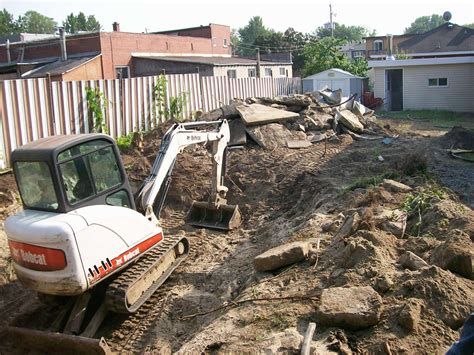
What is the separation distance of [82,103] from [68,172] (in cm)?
775

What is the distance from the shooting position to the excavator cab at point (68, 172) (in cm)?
604

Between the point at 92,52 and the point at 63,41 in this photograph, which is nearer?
the point at 63,41

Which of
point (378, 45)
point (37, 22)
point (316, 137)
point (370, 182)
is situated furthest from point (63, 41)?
point (37, 22)

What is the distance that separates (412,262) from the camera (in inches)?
227

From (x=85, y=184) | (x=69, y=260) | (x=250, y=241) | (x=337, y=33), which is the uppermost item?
(x=337, y=33)

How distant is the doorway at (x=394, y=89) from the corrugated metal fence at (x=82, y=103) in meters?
12.9

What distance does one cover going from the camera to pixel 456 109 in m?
27.6

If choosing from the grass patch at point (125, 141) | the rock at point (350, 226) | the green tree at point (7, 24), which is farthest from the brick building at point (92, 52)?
the green tree at point (7, 24)

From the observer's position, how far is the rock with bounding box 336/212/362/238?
7023mm

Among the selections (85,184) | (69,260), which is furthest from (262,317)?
(85,184)

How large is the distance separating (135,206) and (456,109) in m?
24.3

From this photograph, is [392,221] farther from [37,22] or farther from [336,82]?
[37,22]

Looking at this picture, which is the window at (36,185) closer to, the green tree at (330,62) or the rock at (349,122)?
the rock at (349,122)

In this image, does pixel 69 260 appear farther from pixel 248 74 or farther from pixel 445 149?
pixel 248 74
